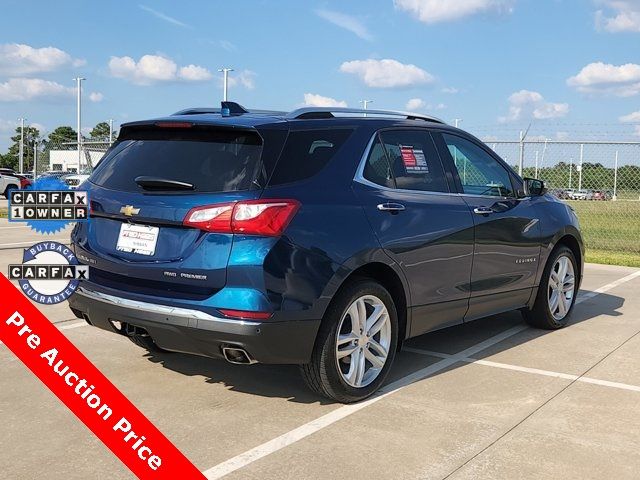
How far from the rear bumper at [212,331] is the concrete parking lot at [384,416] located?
1.34 ft

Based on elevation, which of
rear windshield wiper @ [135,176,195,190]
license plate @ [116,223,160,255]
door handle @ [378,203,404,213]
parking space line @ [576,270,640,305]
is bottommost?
parking space line @ [576,270,640,305]

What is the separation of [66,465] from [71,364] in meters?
0.63

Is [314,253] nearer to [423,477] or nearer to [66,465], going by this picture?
[423,477]

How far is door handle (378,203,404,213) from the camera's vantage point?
4.21 m

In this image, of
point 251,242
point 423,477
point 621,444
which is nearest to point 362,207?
point 251,242

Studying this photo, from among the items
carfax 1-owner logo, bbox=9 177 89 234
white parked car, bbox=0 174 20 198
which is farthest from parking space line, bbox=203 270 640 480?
white parked car, bbox=0 174 20 198

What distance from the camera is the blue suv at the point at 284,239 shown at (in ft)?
11.8

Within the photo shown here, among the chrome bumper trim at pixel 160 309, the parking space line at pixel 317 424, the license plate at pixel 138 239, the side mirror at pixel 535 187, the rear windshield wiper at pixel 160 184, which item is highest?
the side mirror at pixel 535 187

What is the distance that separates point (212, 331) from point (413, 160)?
1.92 metres

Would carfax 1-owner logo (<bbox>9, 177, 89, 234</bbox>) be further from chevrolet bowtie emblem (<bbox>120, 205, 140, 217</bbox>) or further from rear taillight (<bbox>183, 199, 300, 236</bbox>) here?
rear taillight (<bbox>183, 199, 300, 236</bbox>)

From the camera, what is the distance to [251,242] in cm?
356

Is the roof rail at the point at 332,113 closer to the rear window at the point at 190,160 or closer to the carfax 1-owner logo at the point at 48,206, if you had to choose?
the rear window at the point at 190,160

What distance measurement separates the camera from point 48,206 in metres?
4.11

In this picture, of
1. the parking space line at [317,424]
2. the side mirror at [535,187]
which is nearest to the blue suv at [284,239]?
the parking space line at [317,424]
